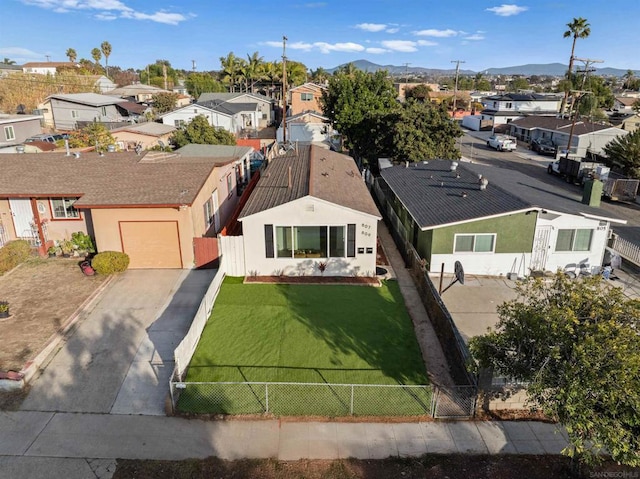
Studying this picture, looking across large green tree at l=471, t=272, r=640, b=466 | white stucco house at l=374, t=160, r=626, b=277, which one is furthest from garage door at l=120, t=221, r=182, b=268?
large green tree at l=471, t=272, r=640, b=466

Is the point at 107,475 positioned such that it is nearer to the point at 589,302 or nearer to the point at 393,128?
the point at 589,302

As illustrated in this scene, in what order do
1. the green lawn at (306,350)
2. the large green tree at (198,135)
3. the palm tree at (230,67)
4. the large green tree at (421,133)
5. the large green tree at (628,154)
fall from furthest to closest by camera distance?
the palm tree at (230,67)
the large green tree at (198,135)
the large green tree at (628,154)
the large green tree at (421,133)
the green lawn at (306,350)

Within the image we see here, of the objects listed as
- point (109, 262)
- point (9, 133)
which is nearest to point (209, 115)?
point (9, 133)

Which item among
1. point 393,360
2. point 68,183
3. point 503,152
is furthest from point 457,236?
point 503,152

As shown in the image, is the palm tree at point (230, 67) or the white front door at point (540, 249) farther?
the palm tree at point (230, 67)

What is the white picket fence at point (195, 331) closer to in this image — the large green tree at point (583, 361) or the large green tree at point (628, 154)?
the large green tree at point (583, 361)

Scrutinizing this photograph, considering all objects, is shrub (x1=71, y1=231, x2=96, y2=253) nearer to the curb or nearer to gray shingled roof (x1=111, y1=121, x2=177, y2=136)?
the curb

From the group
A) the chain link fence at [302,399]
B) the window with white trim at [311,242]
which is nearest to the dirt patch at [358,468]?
the chain link fence at [302,399]
